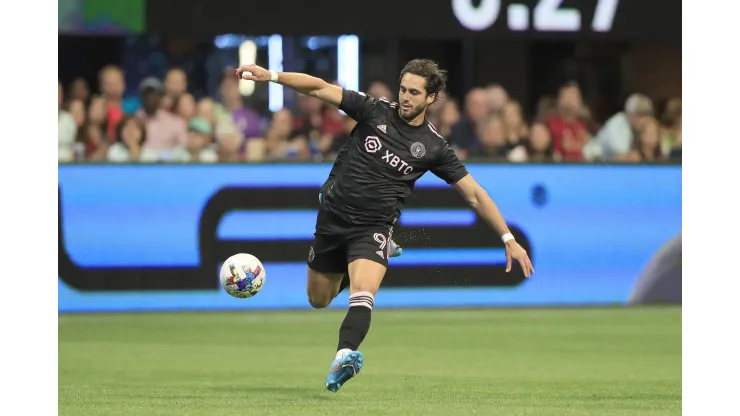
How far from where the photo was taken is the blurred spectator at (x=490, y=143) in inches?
661

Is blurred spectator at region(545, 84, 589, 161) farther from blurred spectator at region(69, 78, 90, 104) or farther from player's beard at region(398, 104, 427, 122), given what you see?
player's beard at region(398, 104, 427, 122)

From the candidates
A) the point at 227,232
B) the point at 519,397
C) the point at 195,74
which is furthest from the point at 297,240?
the point at 519,397

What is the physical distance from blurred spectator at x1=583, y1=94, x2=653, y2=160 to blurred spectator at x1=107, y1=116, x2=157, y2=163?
5616 millimetres

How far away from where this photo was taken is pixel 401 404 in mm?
8750

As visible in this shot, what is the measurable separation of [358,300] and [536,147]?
8292 millimetres

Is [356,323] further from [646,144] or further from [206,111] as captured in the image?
[646,144]

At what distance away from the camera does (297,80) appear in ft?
30.1

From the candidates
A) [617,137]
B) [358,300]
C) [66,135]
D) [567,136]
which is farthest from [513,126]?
[358,300]

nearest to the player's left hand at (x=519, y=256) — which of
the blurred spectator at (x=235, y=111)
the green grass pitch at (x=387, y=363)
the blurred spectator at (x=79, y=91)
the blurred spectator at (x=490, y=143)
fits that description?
the green grass pitch at (x=387, y=363)

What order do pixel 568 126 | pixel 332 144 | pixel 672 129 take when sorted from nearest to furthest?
1. pixel 332 144
2. pixel 568 126
3. pixel 672 129

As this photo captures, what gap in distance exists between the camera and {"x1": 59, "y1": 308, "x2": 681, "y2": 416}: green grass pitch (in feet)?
28.9

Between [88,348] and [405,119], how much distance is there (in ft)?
15.3

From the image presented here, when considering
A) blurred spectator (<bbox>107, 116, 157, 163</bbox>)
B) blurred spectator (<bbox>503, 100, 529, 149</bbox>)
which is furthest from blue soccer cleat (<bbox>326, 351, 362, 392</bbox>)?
blurred spectator (<bbox>503, 100, 529, 149</bbox>)
